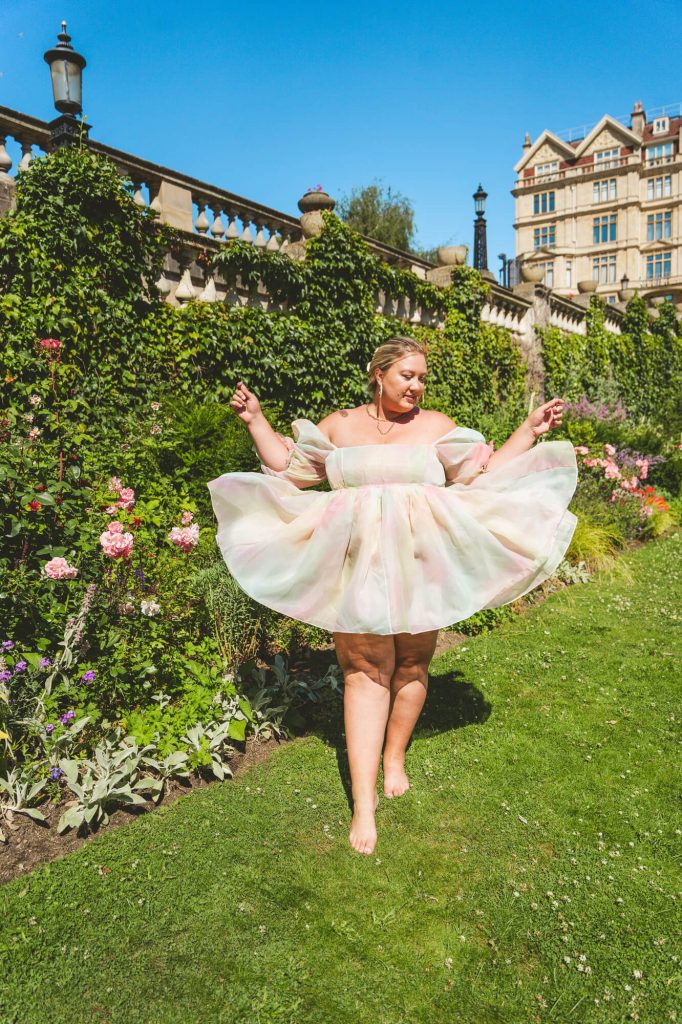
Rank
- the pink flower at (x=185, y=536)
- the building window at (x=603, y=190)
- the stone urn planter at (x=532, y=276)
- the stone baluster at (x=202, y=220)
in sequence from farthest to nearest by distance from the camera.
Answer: the building window at (x=603, y=190) < the stone urn planter at (x=532, y=276) < the stone baluster at (x=202, y=220) < the pink flower at (x=185, y=536)

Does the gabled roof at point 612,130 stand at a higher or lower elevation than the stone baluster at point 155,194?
higher

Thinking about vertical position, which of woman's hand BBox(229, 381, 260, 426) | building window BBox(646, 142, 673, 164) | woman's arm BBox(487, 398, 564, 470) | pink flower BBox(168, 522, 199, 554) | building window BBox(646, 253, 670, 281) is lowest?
pink flower BBox(168, 522, 199, 554)

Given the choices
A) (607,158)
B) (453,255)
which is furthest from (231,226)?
(607,158)

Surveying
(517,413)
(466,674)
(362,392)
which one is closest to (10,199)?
(362,392)

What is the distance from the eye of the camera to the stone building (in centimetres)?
4500

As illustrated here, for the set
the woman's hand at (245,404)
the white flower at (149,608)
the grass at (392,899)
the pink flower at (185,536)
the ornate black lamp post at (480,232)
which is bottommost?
the grass at (392,899)

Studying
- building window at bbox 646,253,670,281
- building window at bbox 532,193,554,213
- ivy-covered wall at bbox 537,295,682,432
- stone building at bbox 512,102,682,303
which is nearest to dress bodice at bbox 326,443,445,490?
ivy-covered wall at bbox 537,295,682,432

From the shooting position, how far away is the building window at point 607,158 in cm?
4564

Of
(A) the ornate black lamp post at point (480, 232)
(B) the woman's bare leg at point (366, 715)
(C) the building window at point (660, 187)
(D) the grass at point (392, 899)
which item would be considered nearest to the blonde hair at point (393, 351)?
(B) the woman's bare leg at point (366, 715)

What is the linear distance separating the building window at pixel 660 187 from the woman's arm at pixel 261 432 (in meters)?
51.8

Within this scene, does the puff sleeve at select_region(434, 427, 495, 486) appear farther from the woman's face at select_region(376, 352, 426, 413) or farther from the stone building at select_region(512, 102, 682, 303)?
the stone building at select_region(512, 102, 682, 303)

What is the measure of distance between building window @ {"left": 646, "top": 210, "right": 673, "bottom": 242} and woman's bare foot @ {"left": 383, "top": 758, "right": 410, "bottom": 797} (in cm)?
5109

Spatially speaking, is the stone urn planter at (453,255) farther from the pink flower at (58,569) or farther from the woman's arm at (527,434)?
the pink flower at (58,569)

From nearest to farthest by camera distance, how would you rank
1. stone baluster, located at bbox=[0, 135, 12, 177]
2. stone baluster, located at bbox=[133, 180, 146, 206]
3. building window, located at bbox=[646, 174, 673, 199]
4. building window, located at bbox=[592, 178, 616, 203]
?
stone baluster, located at bbox=[0, 135, 12, 177] < stone baluster, located at bbox=[133, 180, 146, 206] < building window, located at bbox=[646, 174, 673, 199] < building window, located at bbox=[592, 178, 616, 203]
